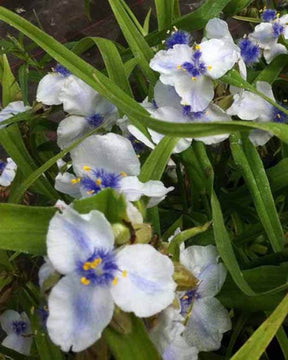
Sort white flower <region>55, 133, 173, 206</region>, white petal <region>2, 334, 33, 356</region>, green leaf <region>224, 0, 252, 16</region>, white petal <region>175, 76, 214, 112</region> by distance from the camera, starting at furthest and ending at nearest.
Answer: green leaf <region>224, 0, 252, 16</region>, white petal <region>2, 334, 33, 356</region>, white petal <region>175, 76, 214, 112</region>, white flower <region>55, 133, 173, 206</region>

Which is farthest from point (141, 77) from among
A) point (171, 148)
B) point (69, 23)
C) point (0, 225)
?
point (69, 23)

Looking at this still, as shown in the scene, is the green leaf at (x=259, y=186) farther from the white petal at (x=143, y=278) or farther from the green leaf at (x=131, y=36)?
the white petal at (x=143, y=278)

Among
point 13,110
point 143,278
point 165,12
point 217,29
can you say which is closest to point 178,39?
point 217,29

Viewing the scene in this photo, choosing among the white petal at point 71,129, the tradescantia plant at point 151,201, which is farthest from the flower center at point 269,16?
the white petal at point 71,129

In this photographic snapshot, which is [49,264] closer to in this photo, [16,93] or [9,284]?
[9,284]

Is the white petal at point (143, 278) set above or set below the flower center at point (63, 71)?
above

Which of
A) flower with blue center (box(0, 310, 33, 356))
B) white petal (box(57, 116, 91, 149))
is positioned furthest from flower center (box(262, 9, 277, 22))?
flower with blue center (box(0, 310, 33, 356))

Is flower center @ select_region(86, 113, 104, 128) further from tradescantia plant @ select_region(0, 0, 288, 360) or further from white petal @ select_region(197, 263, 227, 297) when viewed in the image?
white petal @ select_region(197, 263, 227, 297)
